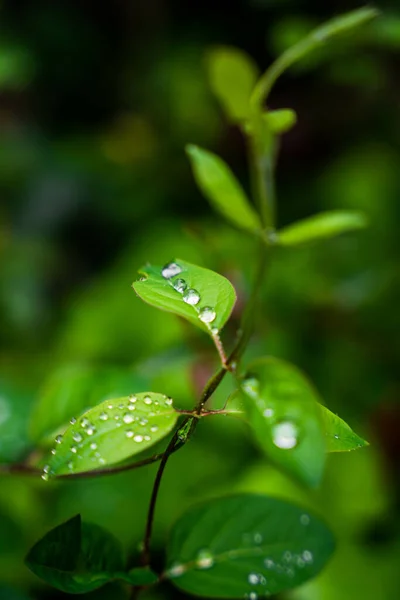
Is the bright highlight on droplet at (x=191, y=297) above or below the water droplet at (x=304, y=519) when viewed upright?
above

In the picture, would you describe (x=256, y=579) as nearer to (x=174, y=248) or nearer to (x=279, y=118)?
(x=279, y=118)

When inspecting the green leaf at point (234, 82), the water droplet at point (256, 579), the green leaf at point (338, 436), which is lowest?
the water droplet at point (256, 579)

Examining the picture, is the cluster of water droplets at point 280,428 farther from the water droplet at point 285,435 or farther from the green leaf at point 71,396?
the green leaf at point 71,396

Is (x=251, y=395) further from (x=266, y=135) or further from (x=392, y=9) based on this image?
(x=392, y=9)

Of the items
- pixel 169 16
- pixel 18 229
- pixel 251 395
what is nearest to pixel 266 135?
pixel 251 395

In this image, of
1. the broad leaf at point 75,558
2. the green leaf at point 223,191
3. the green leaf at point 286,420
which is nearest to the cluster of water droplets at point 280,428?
the green leaf at point 286,420

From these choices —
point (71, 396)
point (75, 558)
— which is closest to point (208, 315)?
point (75, 558)
